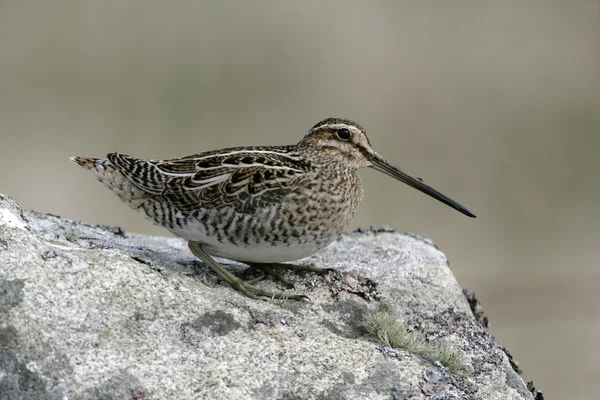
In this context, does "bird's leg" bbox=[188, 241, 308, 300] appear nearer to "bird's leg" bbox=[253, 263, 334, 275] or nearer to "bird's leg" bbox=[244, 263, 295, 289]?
"bird's leg" bbox=[244, 263, 295, 289]

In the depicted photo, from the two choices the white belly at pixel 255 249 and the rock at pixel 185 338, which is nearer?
the rock at pixel 185 338

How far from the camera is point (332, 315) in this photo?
14.4 feet

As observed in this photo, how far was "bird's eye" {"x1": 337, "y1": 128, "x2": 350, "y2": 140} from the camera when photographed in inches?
195

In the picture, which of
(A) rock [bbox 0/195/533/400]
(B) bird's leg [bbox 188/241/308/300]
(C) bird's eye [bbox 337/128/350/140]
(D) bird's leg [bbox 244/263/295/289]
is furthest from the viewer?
(C) bird's eye [bbox 337/128/350/140]

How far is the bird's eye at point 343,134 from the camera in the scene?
495 centimetres

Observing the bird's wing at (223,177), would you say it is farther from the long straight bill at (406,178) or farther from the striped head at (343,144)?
the long straight bill at (406,178)

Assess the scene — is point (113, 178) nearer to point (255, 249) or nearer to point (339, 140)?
point (255, 249)

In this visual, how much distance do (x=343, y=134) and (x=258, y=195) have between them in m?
0.75

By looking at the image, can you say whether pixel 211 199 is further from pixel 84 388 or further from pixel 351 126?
pixel 84 388

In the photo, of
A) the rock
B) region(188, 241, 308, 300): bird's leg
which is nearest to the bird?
region(188, 241, 308, 300): bird's leg

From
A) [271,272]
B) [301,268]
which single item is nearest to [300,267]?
[301,268]

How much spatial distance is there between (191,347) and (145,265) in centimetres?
60

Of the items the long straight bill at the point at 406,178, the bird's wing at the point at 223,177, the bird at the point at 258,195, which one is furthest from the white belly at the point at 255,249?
the long straight bill at the point at 406,178

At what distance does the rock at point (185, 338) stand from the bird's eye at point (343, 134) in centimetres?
90
